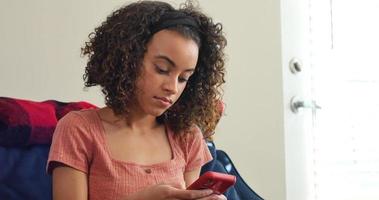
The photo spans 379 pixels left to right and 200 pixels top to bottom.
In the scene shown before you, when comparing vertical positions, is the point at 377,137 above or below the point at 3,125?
below

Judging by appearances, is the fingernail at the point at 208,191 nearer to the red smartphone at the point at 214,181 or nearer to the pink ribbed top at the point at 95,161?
the red smartphone at the point at 214,181

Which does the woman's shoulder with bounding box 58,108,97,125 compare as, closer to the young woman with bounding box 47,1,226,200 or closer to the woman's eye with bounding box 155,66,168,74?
the young woman with bounding box 47,1,226,200

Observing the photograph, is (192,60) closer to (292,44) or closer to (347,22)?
(292,44)

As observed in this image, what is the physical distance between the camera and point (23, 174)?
112cm

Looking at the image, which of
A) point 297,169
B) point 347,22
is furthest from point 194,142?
point 347,22

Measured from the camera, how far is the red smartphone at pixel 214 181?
2.68 ft

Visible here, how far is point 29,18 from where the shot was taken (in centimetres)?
148

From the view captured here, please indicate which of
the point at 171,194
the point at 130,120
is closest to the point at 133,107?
the point at 130,120

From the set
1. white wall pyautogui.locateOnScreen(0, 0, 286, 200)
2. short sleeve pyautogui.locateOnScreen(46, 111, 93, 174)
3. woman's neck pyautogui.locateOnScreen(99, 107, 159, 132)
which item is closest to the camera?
short sleeve pyautogui.locateOnScreen(46, 111, 93, 174)

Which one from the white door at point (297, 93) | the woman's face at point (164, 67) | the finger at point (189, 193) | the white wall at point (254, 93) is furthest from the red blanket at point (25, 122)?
the white door at point (297, 93)

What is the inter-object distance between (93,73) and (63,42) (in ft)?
1.82

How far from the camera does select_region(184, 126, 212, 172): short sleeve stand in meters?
1.12

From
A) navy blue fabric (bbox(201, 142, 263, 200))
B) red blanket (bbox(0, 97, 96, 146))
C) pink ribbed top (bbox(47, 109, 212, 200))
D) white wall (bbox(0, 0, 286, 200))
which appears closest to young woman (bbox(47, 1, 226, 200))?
pink ribbed top (bbox(47, 109, 212, 200))

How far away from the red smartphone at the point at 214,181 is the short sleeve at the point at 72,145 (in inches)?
9.2
